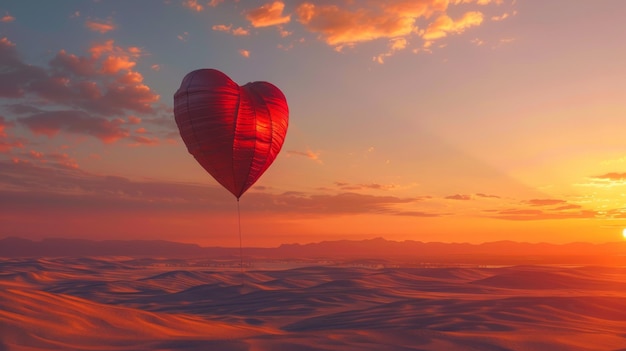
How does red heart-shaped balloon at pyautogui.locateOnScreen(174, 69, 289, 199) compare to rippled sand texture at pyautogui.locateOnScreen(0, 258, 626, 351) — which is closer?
rippled sand texture at pyautogui.locateOnScreen(0, 258, 626, 351)

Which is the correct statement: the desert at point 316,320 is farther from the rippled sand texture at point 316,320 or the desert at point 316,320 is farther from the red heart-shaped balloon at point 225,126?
the red heart-shaped balloon at point 225,126

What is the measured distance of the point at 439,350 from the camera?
50.8 feet

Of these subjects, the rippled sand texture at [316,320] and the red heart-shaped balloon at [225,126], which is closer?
the rippled sand texture at [316,320]

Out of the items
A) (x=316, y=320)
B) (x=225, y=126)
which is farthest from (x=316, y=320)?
(x=225, y=126)

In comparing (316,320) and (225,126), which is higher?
(225,126)

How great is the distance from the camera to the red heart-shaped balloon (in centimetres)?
1683

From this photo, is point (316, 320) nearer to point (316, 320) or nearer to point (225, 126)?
point (316, 320)

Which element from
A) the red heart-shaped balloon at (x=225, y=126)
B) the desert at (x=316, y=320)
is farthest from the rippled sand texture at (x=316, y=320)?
the red heart-shaped balloon at (x=225, y=126)

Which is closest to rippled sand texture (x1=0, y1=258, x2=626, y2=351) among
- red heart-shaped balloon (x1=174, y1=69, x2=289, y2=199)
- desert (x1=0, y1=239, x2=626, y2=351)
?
desert (x1=0, y1=239, x2=626, y2=351)

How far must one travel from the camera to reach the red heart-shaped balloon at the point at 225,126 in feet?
55.2

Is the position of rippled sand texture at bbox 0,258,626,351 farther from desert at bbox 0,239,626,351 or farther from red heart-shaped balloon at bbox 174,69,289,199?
red heart-shaped balloon at bbox 174,69,289,199

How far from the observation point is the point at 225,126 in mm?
16844

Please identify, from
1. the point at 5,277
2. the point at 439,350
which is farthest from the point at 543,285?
the point at 5,277

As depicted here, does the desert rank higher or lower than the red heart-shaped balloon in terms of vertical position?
lower
